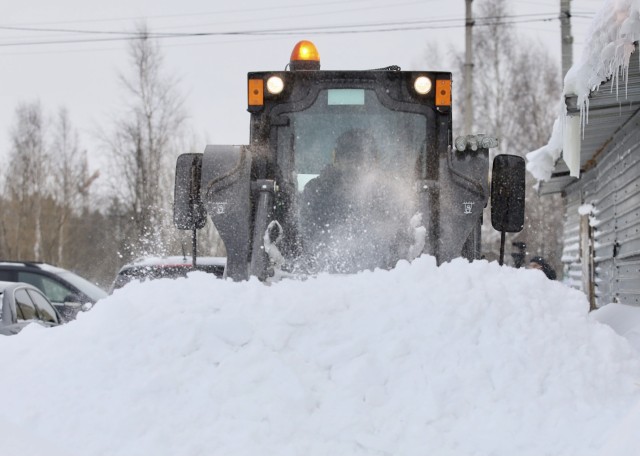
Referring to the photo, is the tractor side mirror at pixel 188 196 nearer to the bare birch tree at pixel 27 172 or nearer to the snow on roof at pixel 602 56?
the snow on roof at pixel 602 56

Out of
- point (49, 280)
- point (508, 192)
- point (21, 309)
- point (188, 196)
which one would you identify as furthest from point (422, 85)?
point (49, 280)

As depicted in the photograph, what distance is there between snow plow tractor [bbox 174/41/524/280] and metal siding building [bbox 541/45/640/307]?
6.12 ft

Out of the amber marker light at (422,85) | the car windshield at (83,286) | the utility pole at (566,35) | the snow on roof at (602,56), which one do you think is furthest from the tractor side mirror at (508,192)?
the utility pole at (566,35)

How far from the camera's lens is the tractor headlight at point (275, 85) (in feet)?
22.5

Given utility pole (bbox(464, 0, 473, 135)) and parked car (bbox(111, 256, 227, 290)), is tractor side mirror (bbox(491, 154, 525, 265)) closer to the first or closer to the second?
parked car (bbox(111, 256, 227, 290))

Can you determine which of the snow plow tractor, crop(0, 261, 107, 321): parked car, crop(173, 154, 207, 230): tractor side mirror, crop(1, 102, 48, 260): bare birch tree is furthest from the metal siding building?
crop(1, 102, 48, 260): bare birch tree

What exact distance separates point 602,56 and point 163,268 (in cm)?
589

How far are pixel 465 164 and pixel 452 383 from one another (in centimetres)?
216

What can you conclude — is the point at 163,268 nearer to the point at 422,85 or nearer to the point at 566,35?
→ the point at 422,85

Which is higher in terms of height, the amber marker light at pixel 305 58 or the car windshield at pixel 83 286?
the amber marker light at pixel 305 58

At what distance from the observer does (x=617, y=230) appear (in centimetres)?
1253

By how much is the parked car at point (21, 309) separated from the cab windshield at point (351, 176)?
12.7 ft

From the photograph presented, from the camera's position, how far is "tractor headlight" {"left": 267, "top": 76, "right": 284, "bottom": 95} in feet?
22.5

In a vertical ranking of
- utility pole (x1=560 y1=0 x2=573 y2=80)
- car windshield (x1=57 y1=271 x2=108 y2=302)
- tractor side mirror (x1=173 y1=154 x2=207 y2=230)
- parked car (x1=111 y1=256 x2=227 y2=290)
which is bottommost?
car windshield (x1=57 y1=271 x2=108 y2=302)
